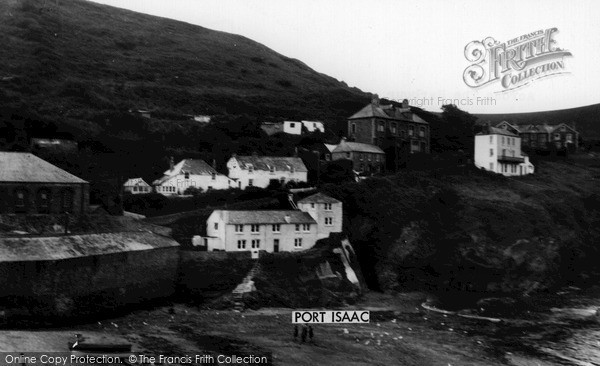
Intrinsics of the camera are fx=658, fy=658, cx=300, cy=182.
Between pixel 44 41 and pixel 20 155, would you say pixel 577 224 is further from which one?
pixel 44 41

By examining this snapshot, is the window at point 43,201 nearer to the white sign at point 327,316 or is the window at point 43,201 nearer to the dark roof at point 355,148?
the white sign at point 327,316

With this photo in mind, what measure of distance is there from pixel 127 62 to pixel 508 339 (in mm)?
98315

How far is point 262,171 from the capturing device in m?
67.7

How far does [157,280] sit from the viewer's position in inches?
1839

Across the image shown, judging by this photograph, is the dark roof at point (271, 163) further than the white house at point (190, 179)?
Yes

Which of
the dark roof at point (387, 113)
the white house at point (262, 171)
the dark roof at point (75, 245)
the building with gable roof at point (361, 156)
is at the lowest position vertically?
the dark roof at point (75, 245)

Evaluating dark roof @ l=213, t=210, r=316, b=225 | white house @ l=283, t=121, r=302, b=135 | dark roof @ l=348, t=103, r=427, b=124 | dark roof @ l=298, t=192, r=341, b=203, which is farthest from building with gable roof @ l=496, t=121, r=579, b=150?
dark roof @ l=213, t=210, r=316, b=225

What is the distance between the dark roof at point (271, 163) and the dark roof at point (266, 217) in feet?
39.5

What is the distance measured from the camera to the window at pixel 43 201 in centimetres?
5156

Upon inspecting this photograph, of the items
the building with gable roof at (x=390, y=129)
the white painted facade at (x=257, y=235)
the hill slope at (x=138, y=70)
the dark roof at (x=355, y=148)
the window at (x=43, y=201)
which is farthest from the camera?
the hill slope at (x=138, y=70)

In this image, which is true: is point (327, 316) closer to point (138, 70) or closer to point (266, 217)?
point (266, 217)

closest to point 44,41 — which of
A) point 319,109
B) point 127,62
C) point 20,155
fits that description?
point 127,62

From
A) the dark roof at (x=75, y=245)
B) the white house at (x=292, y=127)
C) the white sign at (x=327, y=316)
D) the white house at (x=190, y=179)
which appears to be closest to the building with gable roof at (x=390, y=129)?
the white house at (x=292, y=127)

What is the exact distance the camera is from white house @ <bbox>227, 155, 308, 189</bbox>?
6725cm
